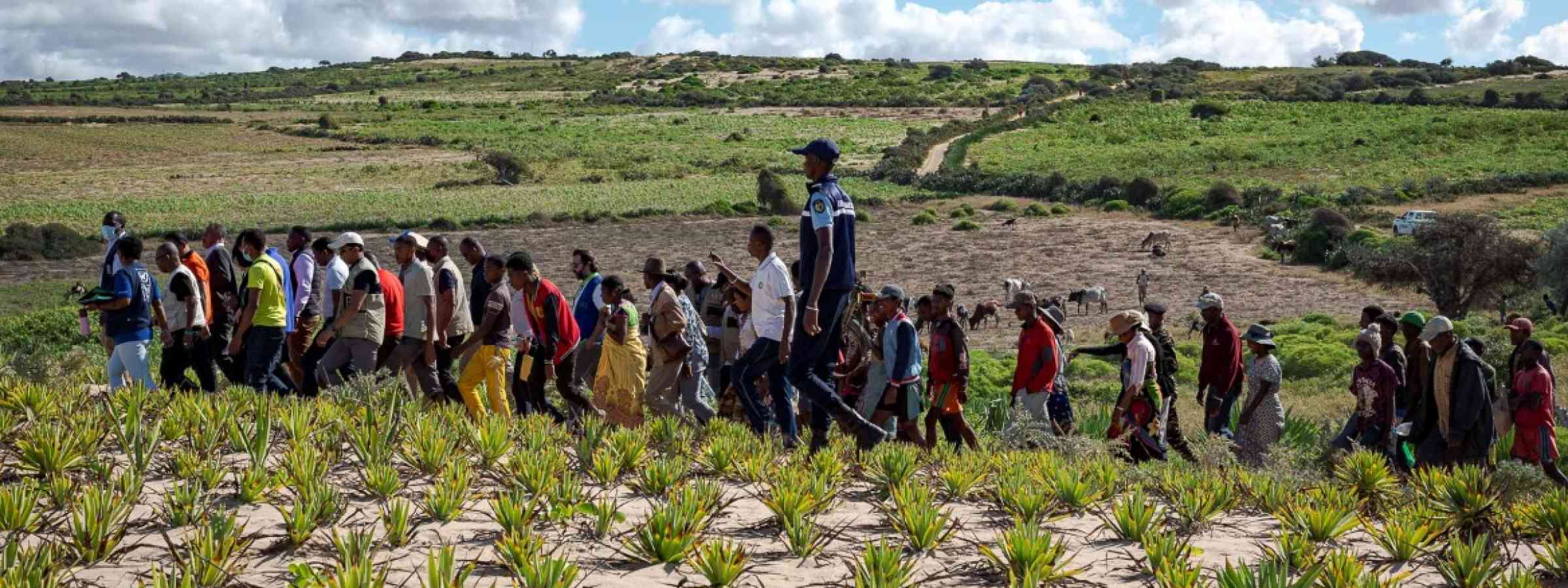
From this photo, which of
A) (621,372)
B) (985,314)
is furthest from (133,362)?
(985,314)

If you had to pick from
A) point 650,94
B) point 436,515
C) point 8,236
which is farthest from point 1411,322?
point 650,94

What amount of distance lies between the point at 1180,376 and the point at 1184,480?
1129 centimetres

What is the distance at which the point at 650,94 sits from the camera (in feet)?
397

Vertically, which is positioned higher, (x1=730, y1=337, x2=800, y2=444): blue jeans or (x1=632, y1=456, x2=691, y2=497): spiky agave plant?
(x1=730, y1=337, x2=800, y2=444): blue jeans

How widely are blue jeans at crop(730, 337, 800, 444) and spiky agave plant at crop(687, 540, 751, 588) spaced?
7.41 feet

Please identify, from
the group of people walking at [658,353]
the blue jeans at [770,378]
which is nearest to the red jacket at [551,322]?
the group of people walking at [658,353]

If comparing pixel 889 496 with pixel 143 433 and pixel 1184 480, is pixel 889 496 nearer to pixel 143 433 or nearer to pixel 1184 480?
pixel 1184 480

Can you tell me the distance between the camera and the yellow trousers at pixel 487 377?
330 inches

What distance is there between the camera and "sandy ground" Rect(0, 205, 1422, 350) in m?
26.2

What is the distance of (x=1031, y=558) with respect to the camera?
15.3 feet

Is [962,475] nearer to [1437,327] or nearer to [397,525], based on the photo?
[397,525]

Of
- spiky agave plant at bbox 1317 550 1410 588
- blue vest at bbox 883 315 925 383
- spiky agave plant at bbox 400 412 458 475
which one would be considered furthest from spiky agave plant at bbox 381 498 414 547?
blue vest at bbox 883 315 925 383

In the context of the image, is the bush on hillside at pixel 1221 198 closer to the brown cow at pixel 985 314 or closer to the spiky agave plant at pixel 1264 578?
the brown cow at pixel 985 314

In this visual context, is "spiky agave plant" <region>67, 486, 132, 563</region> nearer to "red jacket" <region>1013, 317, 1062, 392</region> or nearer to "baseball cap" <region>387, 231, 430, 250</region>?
"baseball cap" <region>387, 231, 430, 250</region>
